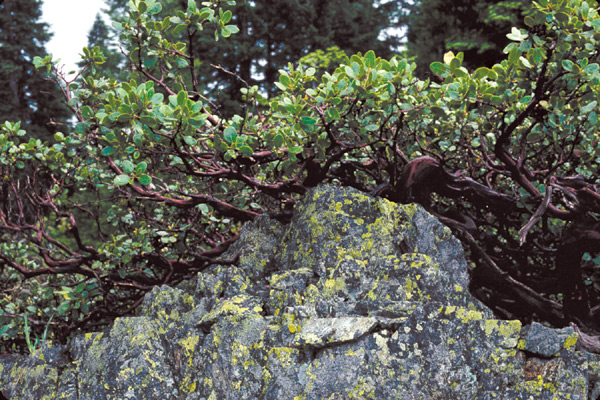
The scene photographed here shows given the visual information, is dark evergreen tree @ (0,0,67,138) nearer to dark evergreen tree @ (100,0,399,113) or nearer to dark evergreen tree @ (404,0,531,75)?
dark evergreen tree @ (100,0,399,113)

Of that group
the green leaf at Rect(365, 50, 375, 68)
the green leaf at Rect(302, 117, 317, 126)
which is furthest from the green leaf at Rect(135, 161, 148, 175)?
the green leaf at Rect(365, 50, 375, 68)

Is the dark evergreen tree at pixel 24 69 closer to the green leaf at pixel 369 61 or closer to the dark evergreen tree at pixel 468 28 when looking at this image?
the dark evergreen tree at pixel 468 28

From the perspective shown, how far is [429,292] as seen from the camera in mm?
2727

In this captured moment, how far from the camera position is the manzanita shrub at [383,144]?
2.76m

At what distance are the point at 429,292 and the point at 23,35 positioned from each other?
29.0 m

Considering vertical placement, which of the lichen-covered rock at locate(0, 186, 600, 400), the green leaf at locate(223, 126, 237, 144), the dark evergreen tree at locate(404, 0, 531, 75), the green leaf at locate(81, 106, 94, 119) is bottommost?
the lichen-covered rock at locate(0, 186, 600, 400)

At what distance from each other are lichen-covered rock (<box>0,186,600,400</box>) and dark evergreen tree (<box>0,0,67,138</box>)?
2448cm

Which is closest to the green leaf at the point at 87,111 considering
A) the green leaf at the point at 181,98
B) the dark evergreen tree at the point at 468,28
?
the green leaf at the point at 181,98

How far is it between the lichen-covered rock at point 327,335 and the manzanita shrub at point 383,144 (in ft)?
1.20

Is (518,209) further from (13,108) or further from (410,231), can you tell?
(13,108)

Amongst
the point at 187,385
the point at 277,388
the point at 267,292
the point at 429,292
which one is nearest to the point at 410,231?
the point at 429,292

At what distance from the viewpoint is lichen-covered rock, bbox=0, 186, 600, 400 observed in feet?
7.50

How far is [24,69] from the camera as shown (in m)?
26.1

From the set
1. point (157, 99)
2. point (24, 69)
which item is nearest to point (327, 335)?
point (157, 99)
